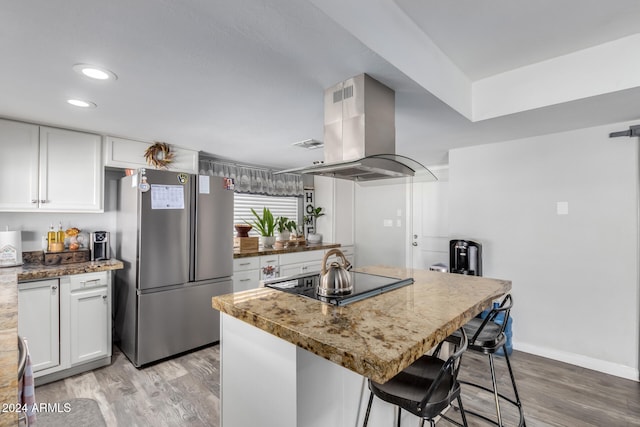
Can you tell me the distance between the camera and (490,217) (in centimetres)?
317

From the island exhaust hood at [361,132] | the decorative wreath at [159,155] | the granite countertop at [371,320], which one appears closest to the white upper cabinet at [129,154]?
the decorative wreath at [159,155]

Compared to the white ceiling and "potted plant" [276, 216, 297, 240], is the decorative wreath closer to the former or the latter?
the white ceiling

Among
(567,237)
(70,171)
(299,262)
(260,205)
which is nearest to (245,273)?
(299,262)

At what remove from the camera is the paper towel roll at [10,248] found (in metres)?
2.44

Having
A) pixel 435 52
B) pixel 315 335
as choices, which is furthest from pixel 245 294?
pixel 435 52

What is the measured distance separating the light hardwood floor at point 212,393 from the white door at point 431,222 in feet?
5.90

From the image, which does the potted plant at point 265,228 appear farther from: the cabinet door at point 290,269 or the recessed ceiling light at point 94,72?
the recessed ceiling light at point 94,72

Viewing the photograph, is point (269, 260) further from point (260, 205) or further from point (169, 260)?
point (169, 260)

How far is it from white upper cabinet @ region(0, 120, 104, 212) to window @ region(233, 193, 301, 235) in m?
1.56

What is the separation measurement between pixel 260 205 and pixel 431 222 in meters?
2.51

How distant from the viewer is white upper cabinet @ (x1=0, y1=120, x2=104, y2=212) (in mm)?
2469

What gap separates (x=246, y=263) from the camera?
137 inches

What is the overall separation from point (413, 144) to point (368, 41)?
2.00m

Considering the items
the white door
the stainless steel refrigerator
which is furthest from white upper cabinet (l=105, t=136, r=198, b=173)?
the white door
